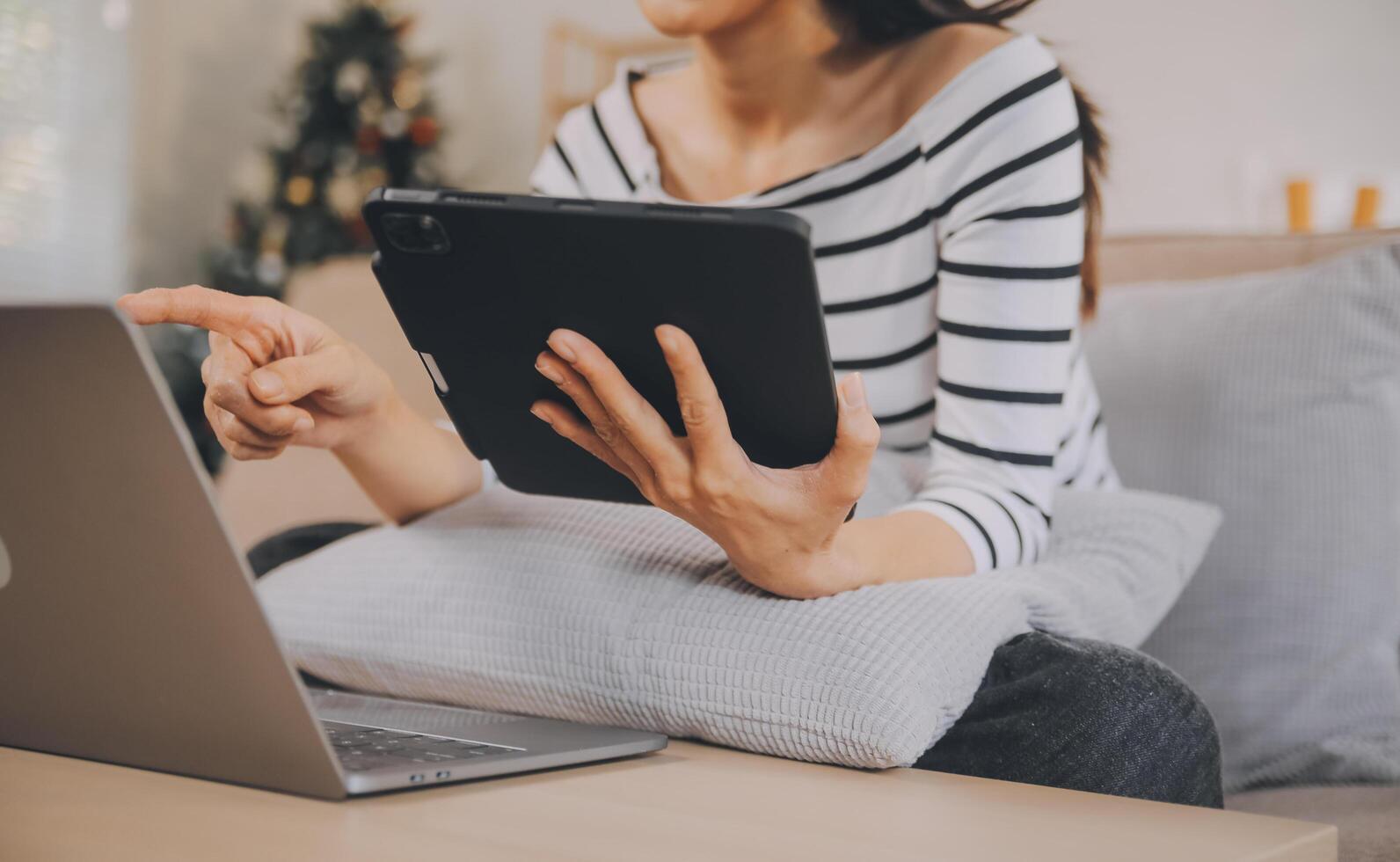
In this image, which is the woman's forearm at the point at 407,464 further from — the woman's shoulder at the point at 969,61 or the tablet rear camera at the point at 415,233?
the woman's shoulder at the point at 969,61

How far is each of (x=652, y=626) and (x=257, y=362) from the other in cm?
24

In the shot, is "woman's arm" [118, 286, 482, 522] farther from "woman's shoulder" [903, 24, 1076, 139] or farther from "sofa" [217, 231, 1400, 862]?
"woman's shoulder" [903, 24, 1076, 139]

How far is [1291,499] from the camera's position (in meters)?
1.03

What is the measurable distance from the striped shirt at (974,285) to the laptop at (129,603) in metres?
0.44

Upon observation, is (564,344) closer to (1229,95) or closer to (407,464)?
(407,464)

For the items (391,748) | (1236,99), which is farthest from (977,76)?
(1236,99)

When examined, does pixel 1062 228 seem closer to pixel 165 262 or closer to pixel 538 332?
pixel 538 332

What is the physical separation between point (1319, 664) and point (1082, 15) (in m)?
2.46

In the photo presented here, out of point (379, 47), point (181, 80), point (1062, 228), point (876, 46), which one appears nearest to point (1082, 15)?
point (379, 47)

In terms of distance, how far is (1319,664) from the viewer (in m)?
0.98

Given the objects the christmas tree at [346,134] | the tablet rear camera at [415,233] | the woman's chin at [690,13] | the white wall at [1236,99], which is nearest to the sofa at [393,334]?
the woman's chin at [690,13]

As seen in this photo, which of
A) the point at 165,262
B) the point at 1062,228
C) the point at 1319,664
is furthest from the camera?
the point at 165,262

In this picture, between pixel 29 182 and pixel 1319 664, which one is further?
pixel 29 182

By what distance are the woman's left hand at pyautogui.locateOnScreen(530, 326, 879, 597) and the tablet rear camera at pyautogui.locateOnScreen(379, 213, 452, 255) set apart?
0.06 metres
